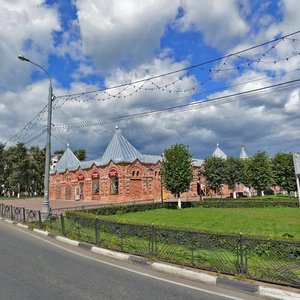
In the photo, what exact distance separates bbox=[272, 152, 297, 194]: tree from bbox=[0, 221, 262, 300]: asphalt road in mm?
45235

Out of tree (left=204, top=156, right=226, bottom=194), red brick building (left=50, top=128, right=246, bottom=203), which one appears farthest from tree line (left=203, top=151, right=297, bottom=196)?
red brick building (left=50, top=128, right=246, bottom=203)

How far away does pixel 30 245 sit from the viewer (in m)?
12.2

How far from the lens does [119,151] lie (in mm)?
45844

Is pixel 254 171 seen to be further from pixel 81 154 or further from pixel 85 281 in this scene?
pixel 81 154

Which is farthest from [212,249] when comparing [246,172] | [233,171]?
[233,171]

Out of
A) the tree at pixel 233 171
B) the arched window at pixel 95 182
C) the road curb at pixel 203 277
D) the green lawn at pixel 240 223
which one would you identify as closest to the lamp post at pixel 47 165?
the green lawn at pixel 240 223

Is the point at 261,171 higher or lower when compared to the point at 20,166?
lower

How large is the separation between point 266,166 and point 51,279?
4440 centimetres

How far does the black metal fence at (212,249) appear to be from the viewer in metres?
6.97

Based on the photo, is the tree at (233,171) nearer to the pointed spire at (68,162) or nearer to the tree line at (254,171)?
the tree line at (254,171)

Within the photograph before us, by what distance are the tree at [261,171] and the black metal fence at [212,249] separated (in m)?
39.1

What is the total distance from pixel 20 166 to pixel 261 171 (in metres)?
53.8

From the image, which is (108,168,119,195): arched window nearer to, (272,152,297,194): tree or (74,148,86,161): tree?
(272,152,297,194): tree

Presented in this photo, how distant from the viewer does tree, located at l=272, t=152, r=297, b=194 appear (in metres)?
49.8
